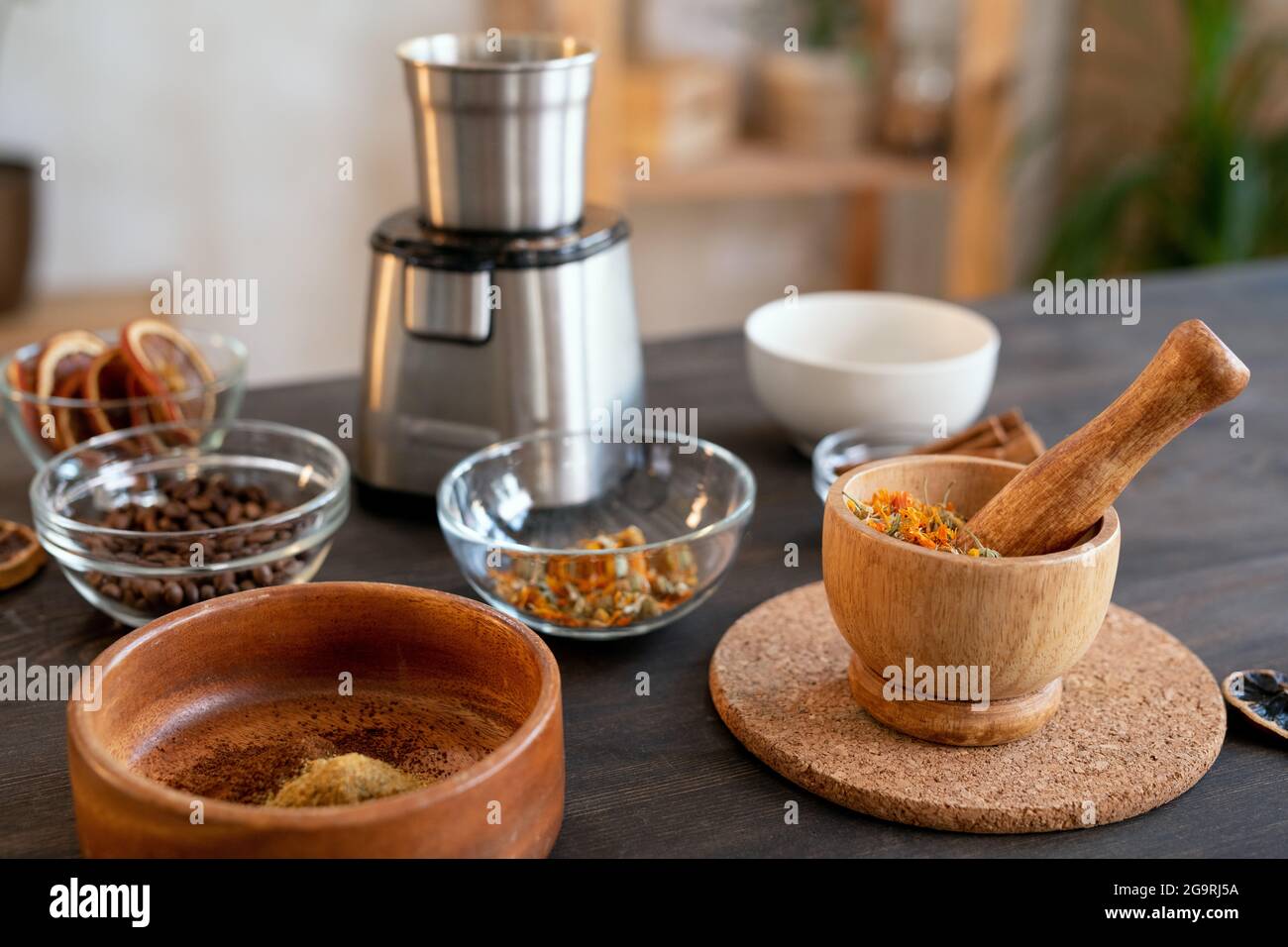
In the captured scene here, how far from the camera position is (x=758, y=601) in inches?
40.3

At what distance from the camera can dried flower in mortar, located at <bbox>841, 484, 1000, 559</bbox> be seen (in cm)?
80

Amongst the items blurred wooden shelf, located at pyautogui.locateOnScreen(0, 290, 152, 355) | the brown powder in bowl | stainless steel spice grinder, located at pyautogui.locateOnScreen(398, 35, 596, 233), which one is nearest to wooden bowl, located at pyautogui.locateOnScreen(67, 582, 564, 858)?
the brown powder in bowl

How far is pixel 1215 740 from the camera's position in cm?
82

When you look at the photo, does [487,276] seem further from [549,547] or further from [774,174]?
[774,174]

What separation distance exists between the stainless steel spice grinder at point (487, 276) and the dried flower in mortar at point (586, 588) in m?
0.21

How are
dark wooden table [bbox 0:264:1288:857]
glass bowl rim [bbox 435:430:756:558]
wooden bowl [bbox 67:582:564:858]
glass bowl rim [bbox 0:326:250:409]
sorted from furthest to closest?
glass bowl rim [bbox 0:326:250:409] < glass bowl rim [bbox 435:430:756:558] < dark wooden table [bbox 0:264:1288:857] < wooden bowl [bbox 67:582:564:858]

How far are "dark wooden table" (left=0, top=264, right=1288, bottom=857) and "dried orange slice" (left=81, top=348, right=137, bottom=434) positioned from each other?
10 cm

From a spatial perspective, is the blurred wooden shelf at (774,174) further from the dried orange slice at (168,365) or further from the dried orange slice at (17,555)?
the dried orange slice at (17,555)

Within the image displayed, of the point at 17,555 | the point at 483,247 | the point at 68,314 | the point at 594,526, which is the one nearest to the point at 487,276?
the point at 483,247

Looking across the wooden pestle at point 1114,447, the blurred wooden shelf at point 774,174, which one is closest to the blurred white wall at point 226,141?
the blurred wooden shelf at point 774,174

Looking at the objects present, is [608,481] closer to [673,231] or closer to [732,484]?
[732,484]

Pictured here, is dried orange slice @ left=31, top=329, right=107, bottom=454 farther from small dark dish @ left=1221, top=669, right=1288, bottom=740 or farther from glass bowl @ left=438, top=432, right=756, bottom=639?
small dark dish @ left=1221, top=669, right=1288, bottom=740

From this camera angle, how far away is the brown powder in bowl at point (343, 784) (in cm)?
69
